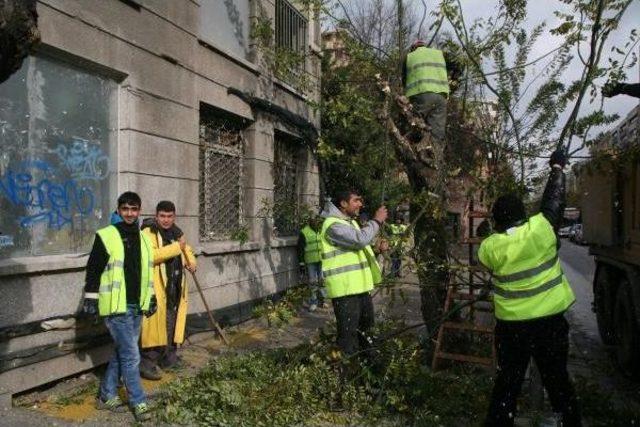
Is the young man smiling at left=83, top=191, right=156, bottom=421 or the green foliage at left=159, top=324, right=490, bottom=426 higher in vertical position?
the young man smiling at left=83, top=191, right=156, bottom=421

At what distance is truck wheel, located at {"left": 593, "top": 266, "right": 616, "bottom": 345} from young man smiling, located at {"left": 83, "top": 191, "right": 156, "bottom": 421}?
5.16m

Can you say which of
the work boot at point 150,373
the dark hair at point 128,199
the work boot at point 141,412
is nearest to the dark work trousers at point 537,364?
the work boot at point 141,412

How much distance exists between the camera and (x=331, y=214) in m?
5.29

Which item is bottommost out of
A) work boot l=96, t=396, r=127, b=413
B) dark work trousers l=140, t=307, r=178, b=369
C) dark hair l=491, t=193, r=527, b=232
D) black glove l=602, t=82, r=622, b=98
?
work boot l=96, t=396, r=127, b=413

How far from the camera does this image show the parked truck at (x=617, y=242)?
5.52 m

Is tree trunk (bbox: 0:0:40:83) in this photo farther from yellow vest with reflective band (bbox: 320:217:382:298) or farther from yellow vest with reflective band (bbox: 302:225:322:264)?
yellow vest with reflective band (bbox: 302:225:322:264)

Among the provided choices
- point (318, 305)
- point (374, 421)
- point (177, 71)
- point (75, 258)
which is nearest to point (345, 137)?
point (318, 305)

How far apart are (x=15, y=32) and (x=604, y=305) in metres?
6.88

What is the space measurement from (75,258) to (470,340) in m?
4.11

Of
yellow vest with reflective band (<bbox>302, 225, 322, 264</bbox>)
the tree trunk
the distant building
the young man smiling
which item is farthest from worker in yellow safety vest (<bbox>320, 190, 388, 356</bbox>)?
the distant building

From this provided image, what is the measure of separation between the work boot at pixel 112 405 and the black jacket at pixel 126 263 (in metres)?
0.88

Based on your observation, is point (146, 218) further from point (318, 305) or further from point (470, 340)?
point (318, 305)

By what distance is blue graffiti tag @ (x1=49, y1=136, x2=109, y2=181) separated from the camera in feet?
19.0

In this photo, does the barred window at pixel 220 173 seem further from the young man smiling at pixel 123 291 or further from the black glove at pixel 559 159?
the black glove at pixel 559 159
